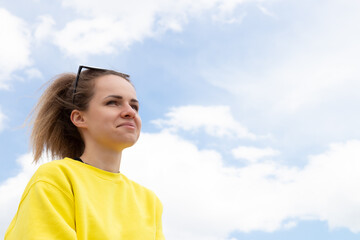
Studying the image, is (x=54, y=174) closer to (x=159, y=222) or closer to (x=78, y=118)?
(x=78, y=118)

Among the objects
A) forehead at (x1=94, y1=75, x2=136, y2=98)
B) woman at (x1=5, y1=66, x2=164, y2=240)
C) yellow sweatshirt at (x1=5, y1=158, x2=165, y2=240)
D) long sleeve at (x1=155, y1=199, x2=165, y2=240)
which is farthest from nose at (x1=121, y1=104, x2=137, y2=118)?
long sleeve at (x1=155, y1=199, x2=165, y2=240)

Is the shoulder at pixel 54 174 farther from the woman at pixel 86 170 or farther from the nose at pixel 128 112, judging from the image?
the nose at pixel 128 112

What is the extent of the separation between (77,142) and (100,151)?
0.55 meters

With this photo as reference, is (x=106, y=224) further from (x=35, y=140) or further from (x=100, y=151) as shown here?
(x=35, y=140)

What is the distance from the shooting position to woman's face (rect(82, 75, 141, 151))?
3.65 m

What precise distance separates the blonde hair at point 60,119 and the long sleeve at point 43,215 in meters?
0.95

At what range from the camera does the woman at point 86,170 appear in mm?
3156

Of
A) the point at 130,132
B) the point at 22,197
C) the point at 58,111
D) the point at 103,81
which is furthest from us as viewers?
the point at 58,111

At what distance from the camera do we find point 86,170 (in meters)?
3.59

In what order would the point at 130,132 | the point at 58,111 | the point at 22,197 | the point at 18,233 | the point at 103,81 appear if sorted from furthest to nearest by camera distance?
1. the point at 58,111
2. the point at 103,81
3. the point at 130,132
4. the point at 22,197
5. the point at 18,233

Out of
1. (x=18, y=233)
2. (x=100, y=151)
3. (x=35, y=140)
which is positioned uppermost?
(x=35, y=140)

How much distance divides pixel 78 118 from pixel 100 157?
0.46 m

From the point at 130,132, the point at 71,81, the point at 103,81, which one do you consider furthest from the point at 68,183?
the point at 71,81

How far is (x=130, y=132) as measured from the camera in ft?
12.1
